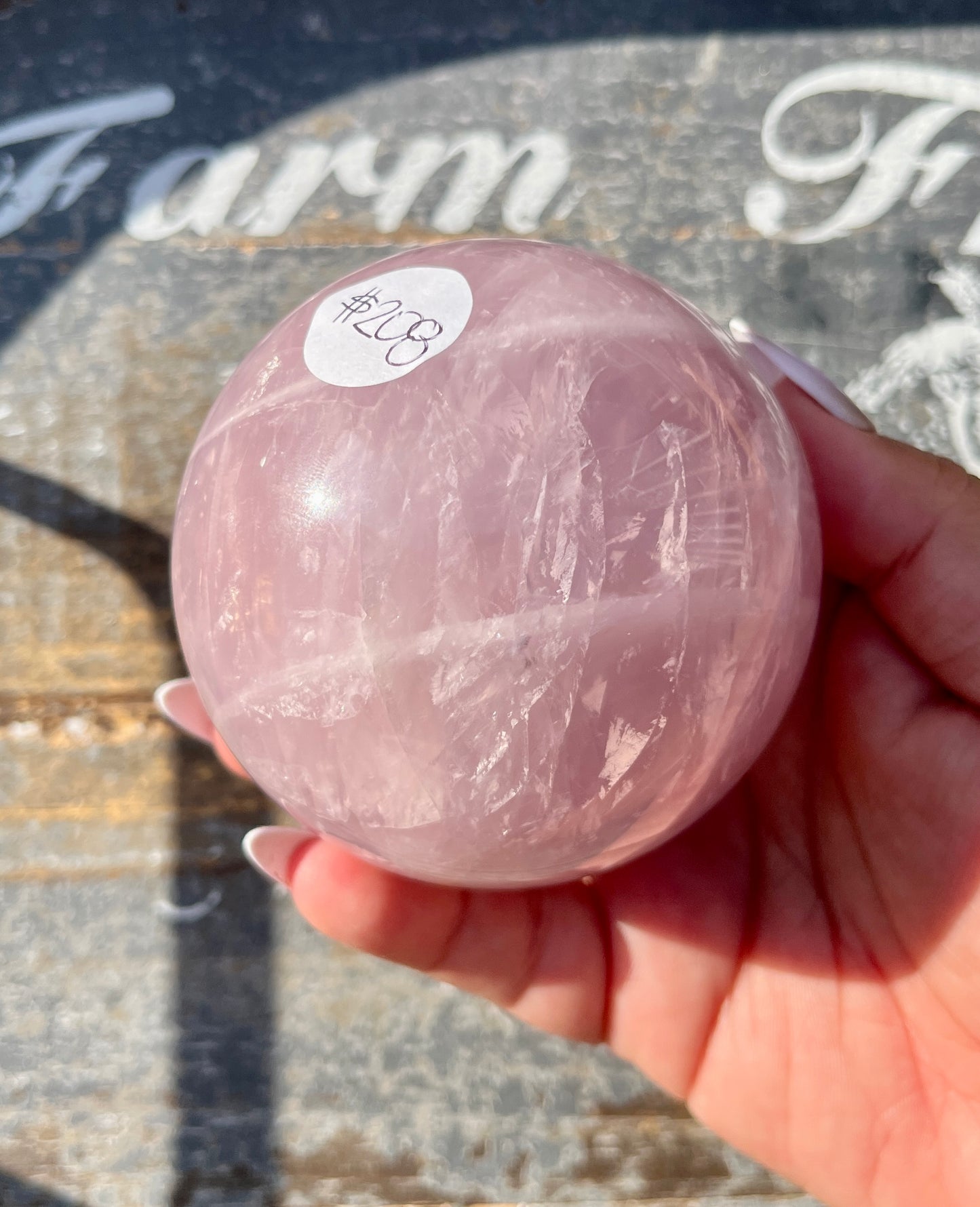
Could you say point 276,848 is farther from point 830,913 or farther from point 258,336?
point 258,336

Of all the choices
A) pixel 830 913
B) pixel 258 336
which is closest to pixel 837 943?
pixel 830 913

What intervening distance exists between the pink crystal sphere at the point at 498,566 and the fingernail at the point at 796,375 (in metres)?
0.18

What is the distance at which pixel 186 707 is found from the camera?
83 cm

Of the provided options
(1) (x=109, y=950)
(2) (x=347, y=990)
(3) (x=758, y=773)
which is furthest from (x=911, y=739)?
(1) (x=109, y=950)

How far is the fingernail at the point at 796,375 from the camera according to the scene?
719 mm

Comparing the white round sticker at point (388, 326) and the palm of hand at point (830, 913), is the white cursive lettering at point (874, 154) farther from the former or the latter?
the white round sticker at point (388, 326)

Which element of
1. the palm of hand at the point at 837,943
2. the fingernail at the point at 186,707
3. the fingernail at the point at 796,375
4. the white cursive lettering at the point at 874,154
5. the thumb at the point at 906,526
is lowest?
the palm of hand at the point at 837,943

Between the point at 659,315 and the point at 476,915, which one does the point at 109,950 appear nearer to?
the point at 476,915

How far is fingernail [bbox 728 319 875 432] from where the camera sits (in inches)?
28.3

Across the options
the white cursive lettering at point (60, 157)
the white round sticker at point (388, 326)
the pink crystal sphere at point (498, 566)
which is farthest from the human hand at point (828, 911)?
the white cursive lettering at point (60, 157)

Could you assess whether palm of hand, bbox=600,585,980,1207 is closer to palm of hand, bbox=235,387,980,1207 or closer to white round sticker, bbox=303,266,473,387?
palm of hand, bbox=235,387,980,1207

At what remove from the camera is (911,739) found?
70 centimetres

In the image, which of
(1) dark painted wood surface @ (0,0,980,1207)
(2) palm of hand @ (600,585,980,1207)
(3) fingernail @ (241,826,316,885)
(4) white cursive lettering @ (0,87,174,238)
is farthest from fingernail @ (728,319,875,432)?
(4) white cursive lettering @ (0,87,174,238)

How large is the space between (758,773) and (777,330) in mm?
465
